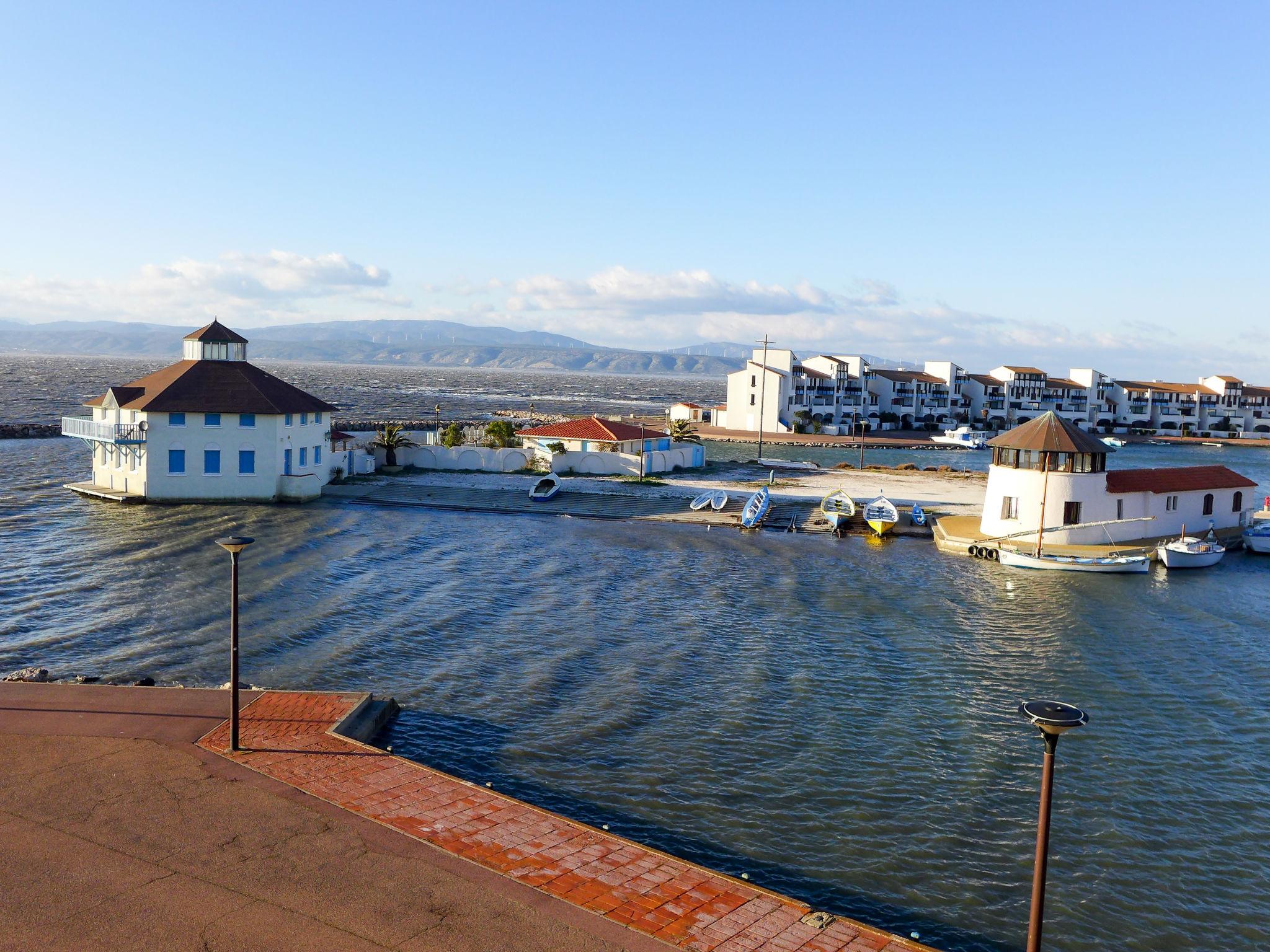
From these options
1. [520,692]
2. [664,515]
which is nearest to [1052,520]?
[664,515]

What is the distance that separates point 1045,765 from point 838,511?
40842 mm

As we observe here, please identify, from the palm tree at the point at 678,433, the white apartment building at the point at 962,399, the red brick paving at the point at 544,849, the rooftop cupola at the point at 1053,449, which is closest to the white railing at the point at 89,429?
the red brick paving at the point at 544,849

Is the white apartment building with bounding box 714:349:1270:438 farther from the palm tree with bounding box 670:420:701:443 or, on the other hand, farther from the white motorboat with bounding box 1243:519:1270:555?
the white motorboat with bounding box 1243:519:1270:555

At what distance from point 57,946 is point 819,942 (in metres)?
8.94

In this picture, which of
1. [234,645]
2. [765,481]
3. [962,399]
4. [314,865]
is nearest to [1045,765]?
[314,865]

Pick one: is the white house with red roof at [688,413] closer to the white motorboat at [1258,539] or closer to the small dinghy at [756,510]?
the small dinghy at [756,510]

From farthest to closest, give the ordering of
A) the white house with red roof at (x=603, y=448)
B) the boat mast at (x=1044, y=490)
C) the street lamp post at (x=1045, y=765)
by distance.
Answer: the white house with red roof at (x=603, y=448)
the boat mast at (x=1044, y=490)
the street lamp post at (x=1045, y=765)

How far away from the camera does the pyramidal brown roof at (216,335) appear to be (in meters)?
56.0

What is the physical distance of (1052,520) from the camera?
45.8 metres

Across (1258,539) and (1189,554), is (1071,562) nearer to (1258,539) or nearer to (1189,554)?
(1189,554)

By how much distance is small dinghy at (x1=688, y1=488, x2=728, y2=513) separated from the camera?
2144 inches

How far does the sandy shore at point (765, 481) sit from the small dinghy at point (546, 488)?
231 cm

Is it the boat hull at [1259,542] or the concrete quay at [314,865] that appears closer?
the concrete quay at [314,865]

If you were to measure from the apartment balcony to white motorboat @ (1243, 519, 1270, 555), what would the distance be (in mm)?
57086
